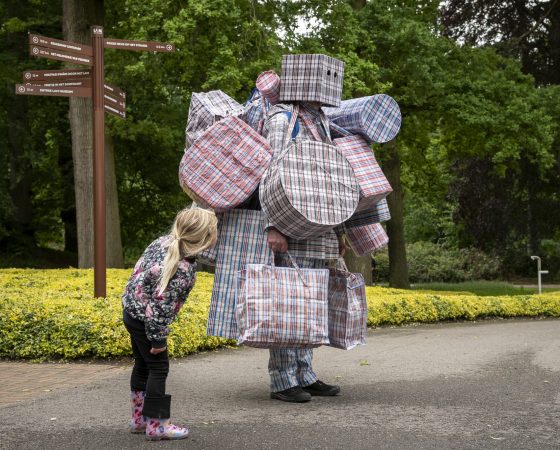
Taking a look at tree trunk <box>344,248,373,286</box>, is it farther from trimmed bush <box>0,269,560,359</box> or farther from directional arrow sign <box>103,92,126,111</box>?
directional arrow sign <box>103,92,126,111</box>

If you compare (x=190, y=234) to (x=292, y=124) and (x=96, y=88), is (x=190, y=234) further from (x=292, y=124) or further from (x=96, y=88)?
(x=96, y=88)

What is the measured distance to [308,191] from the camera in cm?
525

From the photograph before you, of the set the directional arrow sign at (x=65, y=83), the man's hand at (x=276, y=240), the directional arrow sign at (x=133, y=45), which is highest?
the directional arrow sign at (x=133, y=45)

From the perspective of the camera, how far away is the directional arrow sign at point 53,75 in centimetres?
960

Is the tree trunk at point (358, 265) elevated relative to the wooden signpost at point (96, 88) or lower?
lower

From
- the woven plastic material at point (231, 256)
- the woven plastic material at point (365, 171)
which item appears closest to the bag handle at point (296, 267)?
the woven plastic material at point (231, 256)

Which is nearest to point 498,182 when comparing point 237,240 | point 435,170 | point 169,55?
point 435,170

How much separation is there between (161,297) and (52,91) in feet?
18.7

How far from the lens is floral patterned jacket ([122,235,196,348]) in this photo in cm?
463

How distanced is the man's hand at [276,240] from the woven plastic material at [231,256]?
0.21 feet

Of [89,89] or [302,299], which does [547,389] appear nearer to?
[302,299]

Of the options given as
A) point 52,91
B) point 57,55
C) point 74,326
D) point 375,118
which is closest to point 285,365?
point 375,118

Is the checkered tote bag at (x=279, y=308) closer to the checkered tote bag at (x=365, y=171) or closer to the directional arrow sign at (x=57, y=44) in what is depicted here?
the checkered tote bag at (x=365, y=171)

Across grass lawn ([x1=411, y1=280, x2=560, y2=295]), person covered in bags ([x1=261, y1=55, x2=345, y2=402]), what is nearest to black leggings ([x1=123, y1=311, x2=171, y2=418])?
person covered in bags ([x1=261, y1=55, x2=345, y2=402])
